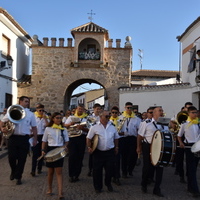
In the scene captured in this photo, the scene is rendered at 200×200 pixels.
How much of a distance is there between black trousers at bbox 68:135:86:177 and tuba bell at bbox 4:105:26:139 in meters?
A: 1.45

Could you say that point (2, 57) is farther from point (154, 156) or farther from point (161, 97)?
point (154, 156)

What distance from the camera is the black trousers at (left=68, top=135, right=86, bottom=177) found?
23.8ft

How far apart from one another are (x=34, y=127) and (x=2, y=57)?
13351mm

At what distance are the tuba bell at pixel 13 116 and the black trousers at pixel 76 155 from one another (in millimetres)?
1446

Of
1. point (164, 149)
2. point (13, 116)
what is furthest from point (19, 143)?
point (164, 149)

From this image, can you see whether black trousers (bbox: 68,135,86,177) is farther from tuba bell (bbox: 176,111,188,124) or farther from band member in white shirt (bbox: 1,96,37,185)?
tuba bell (bbox: 176,111,188,124)

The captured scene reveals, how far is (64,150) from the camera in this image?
19.0 feet

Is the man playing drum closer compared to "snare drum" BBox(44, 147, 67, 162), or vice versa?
"snare drum" BBox(44, 147, 67, 162)

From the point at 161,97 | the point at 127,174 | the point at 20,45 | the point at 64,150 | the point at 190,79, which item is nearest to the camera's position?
the point at 64,150

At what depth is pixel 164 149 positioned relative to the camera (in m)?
5.68

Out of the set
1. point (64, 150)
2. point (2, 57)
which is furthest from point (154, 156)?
point (2, 57)

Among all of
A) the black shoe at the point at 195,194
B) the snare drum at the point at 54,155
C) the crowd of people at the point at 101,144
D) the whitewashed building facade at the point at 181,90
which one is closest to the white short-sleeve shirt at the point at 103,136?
the crowd of people at the point at 101,144

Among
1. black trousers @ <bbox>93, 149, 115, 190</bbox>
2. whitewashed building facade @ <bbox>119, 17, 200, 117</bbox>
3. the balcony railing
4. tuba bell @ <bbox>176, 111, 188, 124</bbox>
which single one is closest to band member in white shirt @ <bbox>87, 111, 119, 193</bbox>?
black trousers @ <bbox>93, 149, 115, 190</bbox>

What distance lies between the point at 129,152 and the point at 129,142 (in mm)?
271
